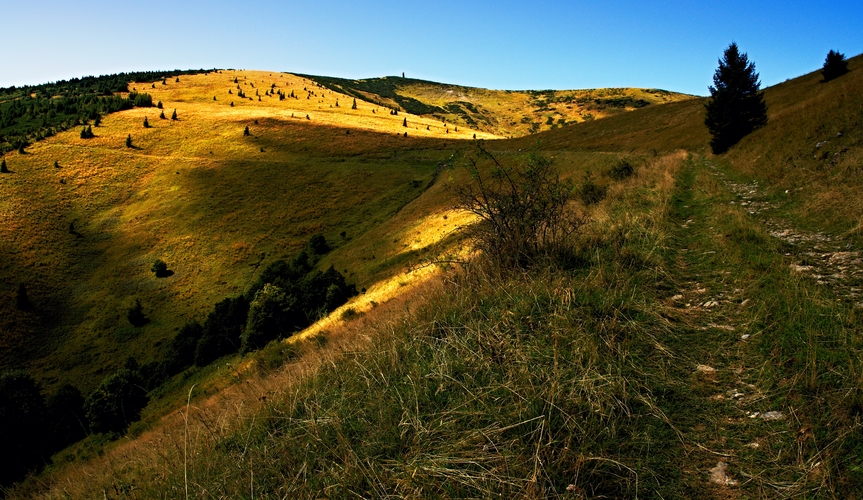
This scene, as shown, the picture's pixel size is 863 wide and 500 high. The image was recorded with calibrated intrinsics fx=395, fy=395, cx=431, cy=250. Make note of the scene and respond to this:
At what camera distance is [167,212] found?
58062 millimetres

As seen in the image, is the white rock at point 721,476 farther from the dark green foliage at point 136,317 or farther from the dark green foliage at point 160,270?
the dark green foliage at point 160,270

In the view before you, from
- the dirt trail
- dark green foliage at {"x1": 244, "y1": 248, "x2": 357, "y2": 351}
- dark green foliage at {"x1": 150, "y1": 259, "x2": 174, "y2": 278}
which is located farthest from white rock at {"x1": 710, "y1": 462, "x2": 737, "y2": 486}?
dark green foliage at {"x1": 150, "y1": 259, "x2": 174, "y2": 278}

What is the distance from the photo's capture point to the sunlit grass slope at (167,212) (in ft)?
129

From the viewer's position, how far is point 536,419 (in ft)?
9.81

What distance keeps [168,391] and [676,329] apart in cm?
3480

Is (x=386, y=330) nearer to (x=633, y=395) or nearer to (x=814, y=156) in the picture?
(x=633, y=395)

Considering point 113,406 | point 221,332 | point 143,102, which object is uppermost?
point 143,102

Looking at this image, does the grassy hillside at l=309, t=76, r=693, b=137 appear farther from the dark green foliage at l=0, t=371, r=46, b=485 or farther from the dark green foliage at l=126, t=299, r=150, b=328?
the dark green foliage at l=0, t=371, r=46, b=485

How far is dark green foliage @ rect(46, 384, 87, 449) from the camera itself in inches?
1025

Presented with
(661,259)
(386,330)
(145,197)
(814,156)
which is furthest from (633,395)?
(145,197)

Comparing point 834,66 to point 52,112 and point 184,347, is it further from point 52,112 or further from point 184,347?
point 52,112

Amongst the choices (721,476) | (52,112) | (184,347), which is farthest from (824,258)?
(52,112)

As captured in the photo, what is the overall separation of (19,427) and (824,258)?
1477 inches

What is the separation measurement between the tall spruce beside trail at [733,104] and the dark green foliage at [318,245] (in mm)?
38444
